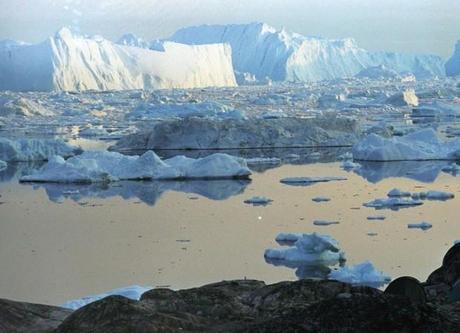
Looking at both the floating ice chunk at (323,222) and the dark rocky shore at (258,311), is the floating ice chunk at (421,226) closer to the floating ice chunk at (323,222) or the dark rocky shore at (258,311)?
the floating ice chunk at (323,222)

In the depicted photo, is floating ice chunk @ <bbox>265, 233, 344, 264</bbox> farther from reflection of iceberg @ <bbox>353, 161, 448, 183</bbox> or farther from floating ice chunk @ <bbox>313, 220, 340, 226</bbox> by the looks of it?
reflection of iceberg @ <bbox>353, 161, 448, 183</bbox>

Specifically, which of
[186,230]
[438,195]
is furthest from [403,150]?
[186,230]

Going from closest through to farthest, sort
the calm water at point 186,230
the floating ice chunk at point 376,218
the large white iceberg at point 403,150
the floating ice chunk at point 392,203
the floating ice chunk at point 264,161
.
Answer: the calm water at point 186,230, the floating ice chunk at point 376,218, the floating ice chunk at point 392,203, the large white iceberg at point 403,150, the floating ice chunk at point 264,161

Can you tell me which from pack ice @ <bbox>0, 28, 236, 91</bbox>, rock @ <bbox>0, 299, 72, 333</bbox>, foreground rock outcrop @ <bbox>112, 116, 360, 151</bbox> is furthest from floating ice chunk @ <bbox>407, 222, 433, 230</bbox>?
pack ice @ <bbox>0, 28, 236, 91</bbox>

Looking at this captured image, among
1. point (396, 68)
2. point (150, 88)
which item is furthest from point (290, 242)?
point (396, 68)

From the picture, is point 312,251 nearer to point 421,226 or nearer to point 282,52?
point 421,226

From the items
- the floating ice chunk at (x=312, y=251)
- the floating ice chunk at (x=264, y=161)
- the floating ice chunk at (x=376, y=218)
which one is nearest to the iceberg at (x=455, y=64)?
the floating ice chunk at (x=264, y=161)
